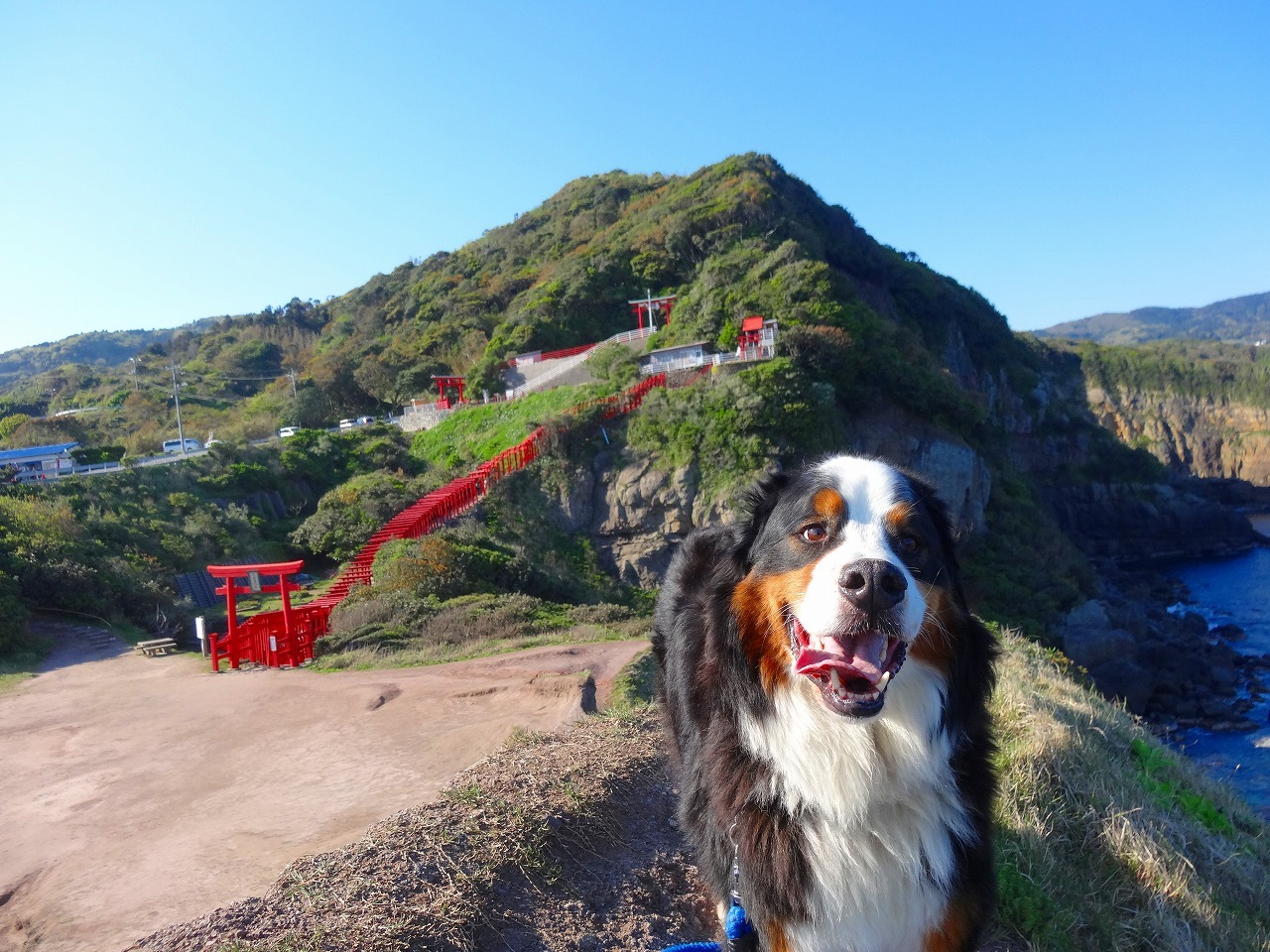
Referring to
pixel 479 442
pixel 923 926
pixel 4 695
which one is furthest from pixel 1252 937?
pixel 479 442

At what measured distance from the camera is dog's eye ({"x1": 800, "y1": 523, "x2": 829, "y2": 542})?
223 cm

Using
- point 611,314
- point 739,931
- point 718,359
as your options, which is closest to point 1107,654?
point 718,359

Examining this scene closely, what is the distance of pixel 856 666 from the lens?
6.56 feet

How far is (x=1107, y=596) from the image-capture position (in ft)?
100

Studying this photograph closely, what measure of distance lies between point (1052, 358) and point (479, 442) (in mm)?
54036

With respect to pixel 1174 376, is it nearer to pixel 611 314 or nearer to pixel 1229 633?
pixel 1229 633

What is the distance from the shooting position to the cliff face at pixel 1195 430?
229 feet

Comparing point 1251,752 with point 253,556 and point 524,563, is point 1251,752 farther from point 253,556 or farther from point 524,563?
point 253,556

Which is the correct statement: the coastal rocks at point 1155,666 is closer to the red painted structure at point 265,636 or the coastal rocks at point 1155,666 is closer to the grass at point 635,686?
the grass at point 635,686

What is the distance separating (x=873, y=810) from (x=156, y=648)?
12.2 metres

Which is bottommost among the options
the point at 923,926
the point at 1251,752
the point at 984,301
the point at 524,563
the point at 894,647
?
the point at 1251,752

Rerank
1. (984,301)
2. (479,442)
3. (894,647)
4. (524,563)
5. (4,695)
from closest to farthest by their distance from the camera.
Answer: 1. (894,647)
2. (4,695)
3. (524,563)
4. (479,442)
5. (984,301)

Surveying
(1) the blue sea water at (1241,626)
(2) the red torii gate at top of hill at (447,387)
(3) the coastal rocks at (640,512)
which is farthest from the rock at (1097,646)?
(2) the red torii gate at top of hill at (447,387)

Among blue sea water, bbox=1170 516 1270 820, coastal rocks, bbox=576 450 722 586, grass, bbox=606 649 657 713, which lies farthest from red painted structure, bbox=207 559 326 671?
coastal rocks, bbox=576 450 722 586
